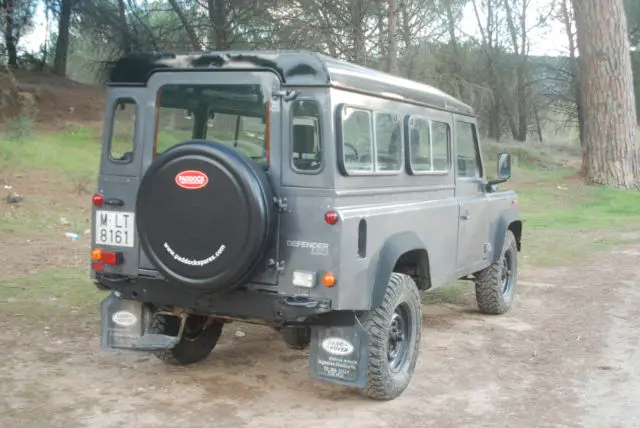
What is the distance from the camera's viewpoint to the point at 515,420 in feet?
15.6

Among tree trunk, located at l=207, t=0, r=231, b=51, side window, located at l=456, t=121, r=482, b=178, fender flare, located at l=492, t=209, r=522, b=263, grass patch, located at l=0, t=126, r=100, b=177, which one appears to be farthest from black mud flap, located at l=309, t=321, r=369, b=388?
tree trunk, located at l=207, t=0, r=231, b=51

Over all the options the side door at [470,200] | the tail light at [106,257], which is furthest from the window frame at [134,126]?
the side door at [470,200]

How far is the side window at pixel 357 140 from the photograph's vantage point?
468 centimetres

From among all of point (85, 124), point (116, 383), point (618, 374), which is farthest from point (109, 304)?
point (85, 124)

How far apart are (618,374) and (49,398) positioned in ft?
13.5

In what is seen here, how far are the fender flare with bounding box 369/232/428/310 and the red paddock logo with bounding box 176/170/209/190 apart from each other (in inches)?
47.4

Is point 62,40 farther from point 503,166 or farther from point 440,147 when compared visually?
point 440,147

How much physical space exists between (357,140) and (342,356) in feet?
4.51

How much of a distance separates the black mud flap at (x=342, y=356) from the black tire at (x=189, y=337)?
117 centimetres

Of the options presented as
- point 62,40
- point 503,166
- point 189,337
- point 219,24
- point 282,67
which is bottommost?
point 189,337

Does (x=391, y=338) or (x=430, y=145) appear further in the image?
(x=430, y=145)

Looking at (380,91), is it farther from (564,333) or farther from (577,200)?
(577,200)

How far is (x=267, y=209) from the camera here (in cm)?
443

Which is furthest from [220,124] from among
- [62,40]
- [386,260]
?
[62,40]
